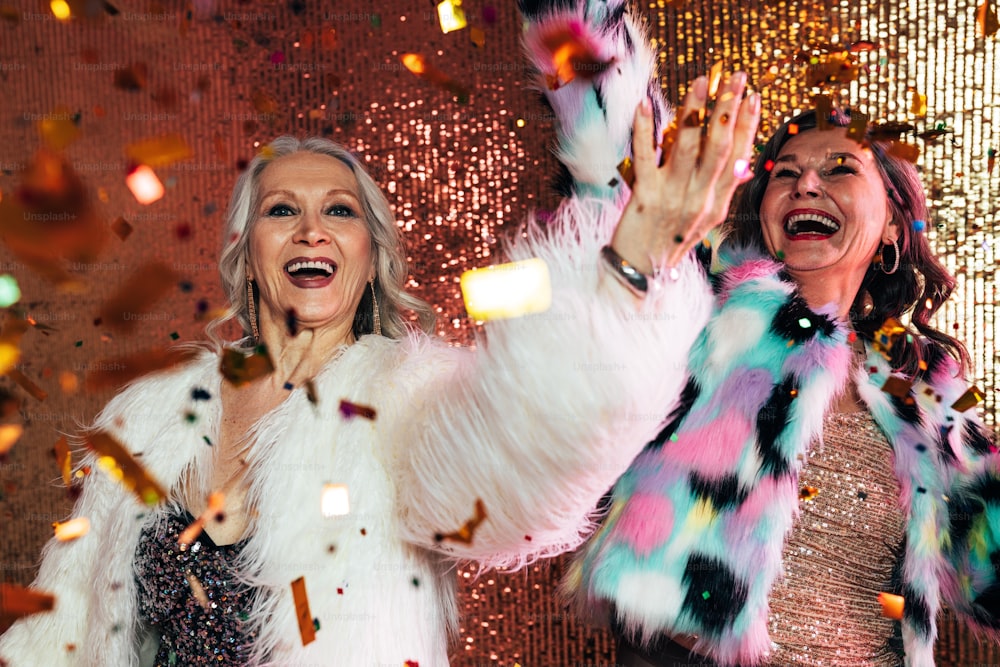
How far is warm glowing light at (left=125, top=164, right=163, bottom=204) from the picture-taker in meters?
2.47

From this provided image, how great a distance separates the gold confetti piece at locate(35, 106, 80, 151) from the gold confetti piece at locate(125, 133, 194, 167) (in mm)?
163

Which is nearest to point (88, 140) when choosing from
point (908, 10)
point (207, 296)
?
point (207, 296)

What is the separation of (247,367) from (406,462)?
16.5 inches

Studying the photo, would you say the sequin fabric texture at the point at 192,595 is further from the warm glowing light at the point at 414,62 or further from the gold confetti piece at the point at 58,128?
the gold confetti piece at the point at 58,128

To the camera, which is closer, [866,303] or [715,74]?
[866,303]

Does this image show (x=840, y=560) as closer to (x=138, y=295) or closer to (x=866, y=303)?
(x=866, y=303)

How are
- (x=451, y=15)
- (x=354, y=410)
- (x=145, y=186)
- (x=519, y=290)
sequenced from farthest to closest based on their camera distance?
(x=145, y=186) → (x=451, y=15) → (x=354, y=410) → (x=519, y=290)

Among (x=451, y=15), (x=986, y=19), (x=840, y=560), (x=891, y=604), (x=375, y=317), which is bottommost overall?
(x=891, y=604)

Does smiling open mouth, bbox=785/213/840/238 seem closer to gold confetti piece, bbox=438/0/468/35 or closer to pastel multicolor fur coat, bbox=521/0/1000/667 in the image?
pastel multicolor fur coat, bbox=521/0/1000/667

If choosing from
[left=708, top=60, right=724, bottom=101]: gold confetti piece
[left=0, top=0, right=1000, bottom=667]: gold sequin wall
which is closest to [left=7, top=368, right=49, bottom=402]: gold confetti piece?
[left=0, top=0, right=1000, bottom=667]: gold sequin wall

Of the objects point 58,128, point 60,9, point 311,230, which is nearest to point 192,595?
point 311,230

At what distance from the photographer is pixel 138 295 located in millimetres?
2555

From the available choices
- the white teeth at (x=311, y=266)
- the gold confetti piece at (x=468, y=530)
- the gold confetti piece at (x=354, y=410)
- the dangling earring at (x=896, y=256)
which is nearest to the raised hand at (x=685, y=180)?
the gold confetti piece at (x=468, y=530)

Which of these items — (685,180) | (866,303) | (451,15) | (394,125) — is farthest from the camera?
(394,125)
